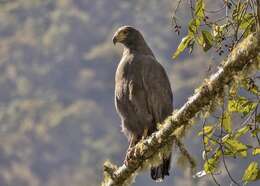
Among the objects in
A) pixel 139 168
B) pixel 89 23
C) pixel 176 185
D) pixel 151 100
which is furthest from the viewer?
pixel 89 23

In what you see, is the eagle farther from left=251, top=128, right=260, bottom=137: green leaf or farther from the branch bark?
left=251, top=128, right=260, bottom=137: green leaf

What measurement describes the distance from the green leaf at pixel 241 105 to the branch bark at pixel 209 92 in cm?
17

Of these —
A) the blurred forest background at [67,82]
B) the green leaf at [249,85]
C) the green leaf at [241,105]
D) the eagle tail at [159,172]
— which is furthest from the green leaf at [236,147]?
the blurred forest background at [67,82]

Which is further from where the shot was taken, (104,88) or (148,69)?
(104,88)

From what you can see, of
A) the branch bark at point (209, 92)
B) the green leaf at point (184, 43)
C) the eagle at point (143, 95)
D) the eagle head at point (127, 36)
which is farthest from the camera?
the eagle head at point (127, 36)

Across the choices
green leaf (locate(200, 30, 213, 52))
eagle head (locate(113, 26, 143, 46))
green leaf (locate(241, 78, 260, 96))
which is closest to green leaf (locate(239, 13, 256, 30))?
green leaf (locate(200, 30, 213, 52))

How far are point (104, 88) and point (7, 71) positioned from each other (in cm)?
1187

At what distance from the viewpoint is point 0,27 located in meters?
127

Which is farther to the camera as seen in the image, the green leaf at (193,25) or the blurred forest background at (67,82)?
the blurred forest background at (67,82)

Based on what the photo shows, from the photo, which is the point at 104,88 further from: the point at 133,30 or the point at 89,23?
the point at 133,30

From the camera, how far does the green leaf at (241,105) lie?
5406 mm

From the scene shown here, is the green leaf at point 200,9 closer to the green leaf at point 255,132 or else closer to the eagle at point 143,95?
the green leaf at point 255,132

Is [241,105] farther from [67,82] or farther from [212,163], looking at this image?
[67,82]

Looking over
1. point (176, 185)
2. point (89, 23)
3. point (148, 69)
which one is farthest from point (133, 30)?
point (89, 23)
